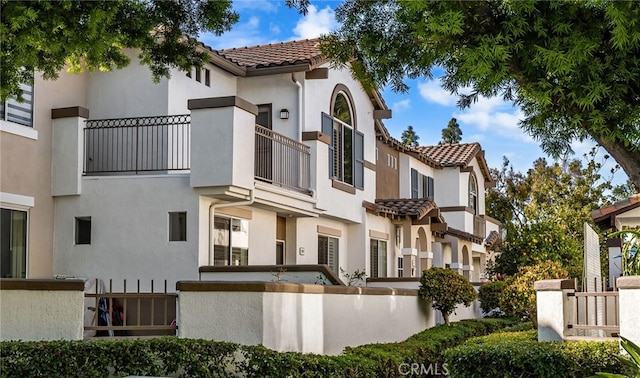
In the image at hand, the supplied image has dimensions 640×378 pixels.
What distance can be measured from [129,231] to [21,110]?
3.27 metres

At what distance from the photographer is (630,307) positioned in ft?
42.8

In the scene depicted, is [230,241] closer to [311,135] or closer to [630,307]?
[311,135]

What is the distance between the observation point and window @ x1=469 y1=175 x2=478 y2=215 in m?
40.2

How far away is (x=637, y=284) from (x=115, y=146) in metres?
11.4

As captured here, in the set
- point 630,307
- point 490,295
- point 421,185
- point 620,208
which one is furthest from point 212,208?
point 421,185

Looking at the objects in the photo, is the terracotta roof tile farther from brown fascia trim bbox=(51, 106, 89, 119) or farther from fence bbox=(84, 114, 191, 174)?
brown fascia trim bbox=(51, 106, 89, 119)

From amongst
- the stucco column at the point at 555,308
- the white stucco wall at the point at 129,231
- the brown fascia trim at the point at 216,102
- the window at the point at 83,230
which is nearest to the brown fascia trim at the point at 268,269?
the white stucco wall at the point at 129,231

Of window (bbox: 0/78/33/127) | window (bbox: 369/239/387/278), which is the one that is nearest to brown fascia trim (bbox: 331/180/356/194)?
window (bbox: 369/239/387/278)

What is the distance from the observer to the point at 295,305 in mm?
14875

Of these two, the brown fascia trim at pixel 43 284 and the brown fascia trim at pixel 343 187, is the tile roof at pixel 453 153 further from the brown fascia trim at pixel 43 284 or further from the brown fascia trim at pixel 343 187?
the brown fascia trim at pixel 43 284

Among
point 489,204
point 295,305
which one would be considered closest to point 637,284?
point 295,305

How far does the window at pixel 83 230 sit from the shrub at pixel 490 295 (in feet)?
46.7

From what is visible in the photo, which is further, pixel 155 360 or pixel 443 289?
pixel 443 289

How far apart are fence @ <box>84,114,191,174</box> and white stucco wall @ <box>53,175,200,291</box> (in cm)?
74
